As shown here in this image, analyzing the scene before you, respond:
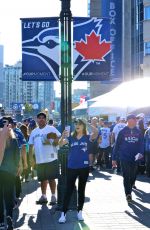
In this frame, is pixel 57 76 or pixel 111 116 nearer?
pixel 57 76

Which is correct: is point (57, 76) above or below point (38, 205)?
above

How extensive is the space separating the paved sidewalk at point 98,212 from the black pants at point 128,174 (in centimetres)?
30

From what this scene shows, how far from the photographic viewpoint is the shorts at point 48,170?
9.52m

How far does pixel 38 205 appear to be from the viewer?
9453 millimetres

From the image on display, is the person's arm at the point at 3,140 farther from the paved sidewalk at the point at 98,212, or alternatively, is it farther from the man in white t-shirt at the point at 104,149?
the man in white t-shirt at the point at 104,149

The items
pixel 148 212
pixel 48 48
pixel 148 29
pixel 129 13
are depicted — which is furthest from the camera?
pixel 129 13

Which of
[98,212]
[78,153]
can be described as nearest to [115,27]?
[98,212]

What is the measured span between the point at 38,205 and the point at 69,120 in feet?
6.07

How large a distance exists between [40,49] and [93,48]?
1.02 metres

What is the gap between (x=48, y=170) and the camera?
9547 millimetres

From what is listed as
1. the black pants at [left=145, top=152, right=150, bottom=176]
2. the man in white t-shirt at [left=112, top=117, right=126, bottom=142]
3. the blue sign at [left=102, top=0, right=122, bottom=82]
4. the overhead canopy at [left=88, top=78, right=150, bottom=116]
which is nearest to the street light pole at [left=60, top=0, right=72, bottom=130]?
the black pants at [left=145, top=152, right=150, bottom=176]

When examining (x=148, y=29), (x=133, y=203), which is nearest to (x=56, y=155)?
(x=133, y=203)

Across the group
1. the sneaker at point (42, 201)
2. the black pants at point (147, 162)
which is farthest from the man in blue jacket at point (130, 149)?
the black pants at point (147, 162)

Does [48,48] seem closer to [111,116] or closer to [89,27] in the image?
[89,27]
